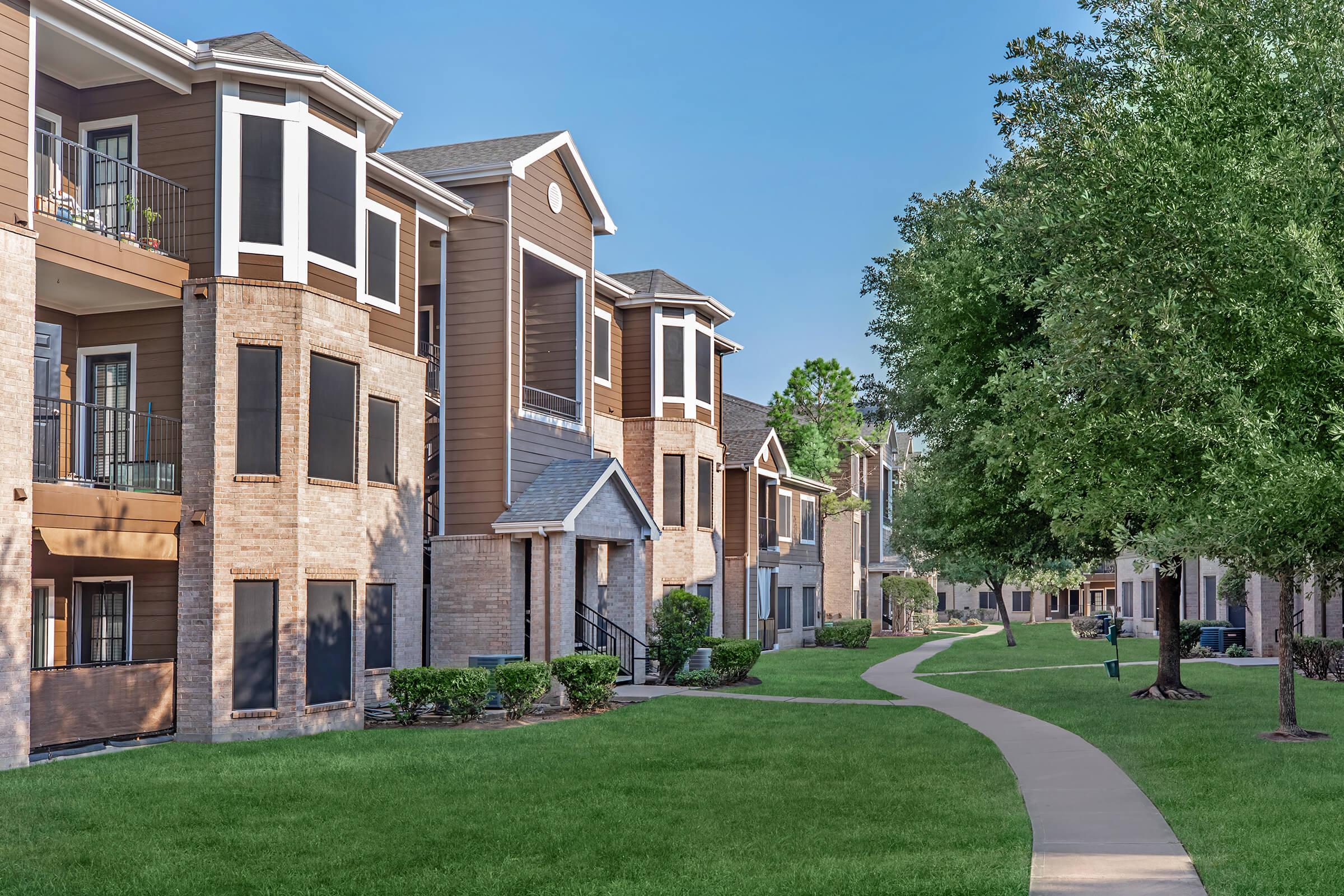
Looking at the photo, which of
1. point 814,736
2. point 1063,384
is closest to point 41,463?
point 814,736

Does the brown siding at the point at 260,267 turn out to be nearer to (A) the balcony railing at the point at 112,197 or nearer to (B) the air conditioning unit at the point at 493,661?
(A) the balcony railing at the point at 112,197

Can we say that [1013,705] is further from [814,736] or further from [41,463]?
[41,463]

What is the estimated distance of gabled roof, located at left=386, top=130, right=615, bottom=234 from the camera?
81.8 ft

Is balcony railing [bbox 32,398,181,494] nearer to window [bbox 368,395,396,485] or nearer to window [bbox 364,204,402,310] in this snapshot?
window [bbox 368,395,396,485]

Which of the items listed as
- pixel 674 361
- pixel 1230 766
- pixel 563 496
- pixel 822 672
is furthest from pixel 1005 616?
pixel 1230 766

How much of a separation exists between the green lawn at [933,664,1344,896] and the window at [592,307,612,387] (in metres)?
11.8

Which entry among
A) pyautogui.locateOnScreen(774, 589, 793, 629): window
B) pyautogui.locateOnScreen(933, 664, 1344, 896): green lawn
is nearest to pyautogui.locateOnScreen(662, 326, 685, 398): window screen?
pyautogui.locateOnScreen(933, 664, 1344, 896): green lawn

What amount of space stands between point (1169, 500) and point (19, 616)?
13.9m

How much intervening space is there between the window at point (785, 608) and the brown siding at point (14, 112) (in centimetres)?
3433

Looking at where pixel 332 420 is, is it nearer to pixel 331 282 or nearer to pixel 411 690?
pixel 331 282

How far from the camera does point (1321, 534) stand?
11.6 metres

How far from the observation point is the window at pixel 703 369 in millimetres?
34562

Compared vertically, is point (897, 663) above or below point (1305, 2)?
below

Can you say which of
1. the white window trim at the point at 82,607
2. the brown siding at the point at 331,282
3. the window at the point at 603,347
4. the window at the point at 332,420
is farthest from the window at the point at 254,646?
the window at the point at 603,347
